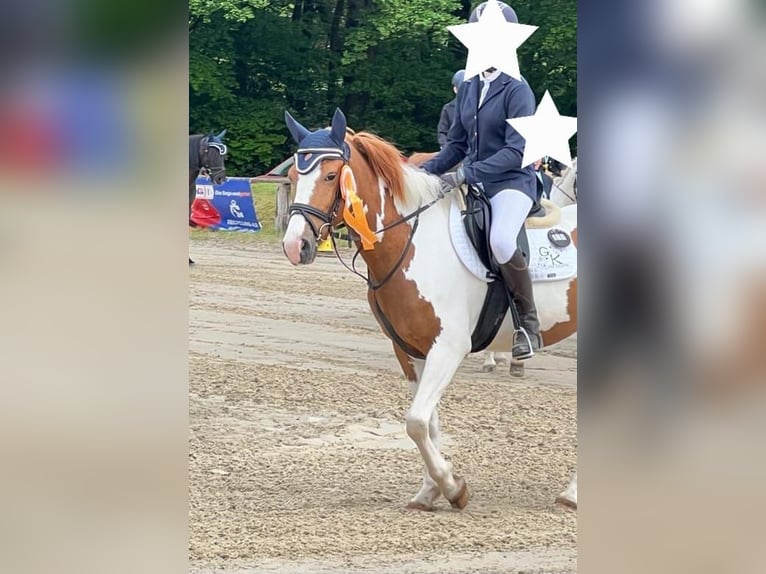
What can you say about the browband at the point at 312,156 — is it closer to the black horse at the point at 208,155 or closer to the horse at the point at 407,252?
the horse at the point at 407,252

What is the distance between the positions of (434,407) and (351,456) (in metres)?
1.51

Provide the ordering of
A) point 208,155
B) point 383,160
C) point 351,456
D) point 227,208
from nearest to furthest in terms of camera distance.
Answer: point 383,160, point 351,456, point 208,155, point 227,208

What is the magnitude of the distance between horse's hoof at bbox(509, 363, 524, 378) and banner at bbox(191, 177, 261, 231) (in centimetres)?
1064

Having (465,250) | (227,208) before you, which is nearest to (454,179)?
(465,250)

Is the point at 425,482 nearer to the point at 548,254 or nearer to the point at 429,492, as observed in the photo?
the point at 429,492

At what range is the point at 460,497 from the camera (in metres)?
4.83

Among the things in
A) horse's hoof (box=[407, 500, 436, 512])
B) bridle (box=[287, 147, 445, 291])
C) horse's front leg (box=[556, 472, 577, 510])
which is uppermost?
bridle (box=[287, 147, 445, 291])

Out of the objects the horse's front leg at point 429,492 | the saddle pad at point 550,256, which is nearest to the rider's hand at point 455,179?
the saddle pad at point 550,256

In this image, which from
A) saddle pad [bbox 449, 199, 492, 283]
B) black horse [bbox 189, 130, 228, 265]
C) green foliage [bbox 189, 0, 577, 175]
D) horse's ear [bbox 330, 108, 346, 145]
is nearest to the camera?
horse's ear [bbox 330, 108, 346, 145]

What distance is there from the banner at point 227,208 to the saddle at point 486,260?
542 inches

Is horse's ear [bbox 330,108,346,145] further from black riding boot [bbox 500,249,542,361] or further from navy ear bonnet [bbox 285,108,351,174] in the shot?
black riding boot [bbox 500,249,542,361]

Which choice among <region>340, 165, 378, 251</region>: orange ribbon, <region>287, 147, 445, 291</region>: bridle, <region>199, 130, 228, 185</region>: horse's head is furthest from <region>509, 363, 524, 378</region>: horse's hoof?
<region>199, 130, 228, 185</region>: horse's head

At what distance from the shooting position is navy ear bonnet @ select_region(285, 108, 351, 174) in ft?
14.7

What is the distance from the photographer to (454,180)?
487 cm
